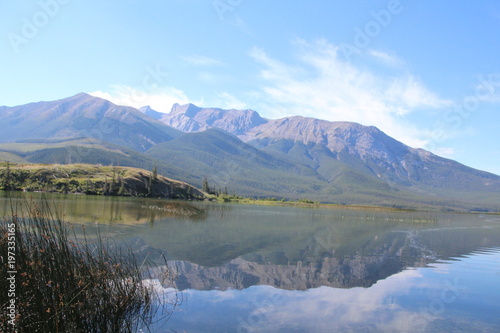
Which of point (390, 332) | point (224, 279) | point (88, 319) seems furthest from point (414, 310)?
point (88, 319)

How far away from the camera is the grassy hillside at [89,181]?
102312 mm

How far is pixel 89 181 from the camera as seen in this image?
118625mm

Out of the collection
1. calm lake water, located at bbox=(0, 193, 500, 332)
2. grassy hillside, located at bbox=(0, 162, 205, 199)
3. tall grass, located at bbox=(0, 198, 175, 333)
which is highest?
grassy hillside, located at bbox=(0, 162, 205, 199)

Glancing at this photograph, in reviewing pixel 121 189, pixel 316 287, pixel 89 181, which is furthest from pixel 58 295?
pixel 121 189

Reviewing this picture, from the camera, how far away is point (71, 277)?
10148mm

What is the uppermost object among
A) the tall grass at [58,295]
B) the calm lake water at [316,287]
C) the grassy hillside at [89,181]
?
the grassy hillside at [89,181]

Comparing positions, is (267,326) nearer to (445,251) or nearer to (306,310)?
(306,310)

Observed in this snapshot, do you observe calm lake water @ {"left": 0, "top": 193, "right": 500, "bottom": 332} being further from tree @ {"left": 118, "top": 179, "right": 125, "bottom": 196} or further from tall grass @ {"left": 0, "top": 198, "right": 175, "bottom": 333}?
tree @ {"left": 118, "top": 179, "right": 125, "bottom": 196}

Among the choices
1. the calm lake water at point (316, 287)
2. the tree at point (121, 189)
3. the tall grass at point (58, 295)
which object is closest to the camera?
the tall grass at point (58, 295)

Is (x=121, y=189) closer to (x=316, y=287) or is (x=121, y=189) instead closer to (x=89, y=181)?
(x=89, y=181)

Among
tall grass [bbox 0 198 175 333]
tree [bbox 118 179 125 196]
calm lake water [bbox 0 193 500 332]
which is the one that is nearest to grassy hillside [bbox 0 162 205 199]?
tree [bbox 118 179 125 196]

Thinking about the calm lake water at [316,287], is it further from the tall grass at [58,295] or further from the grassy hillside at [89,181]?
the grassy hillside at [89,181]

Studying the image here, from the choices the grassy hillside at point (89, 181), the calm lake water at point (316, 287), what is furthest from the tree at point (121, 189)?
the calm lake water at point (316, 287)

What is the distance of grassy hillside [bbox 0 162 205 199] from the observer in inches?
4028
